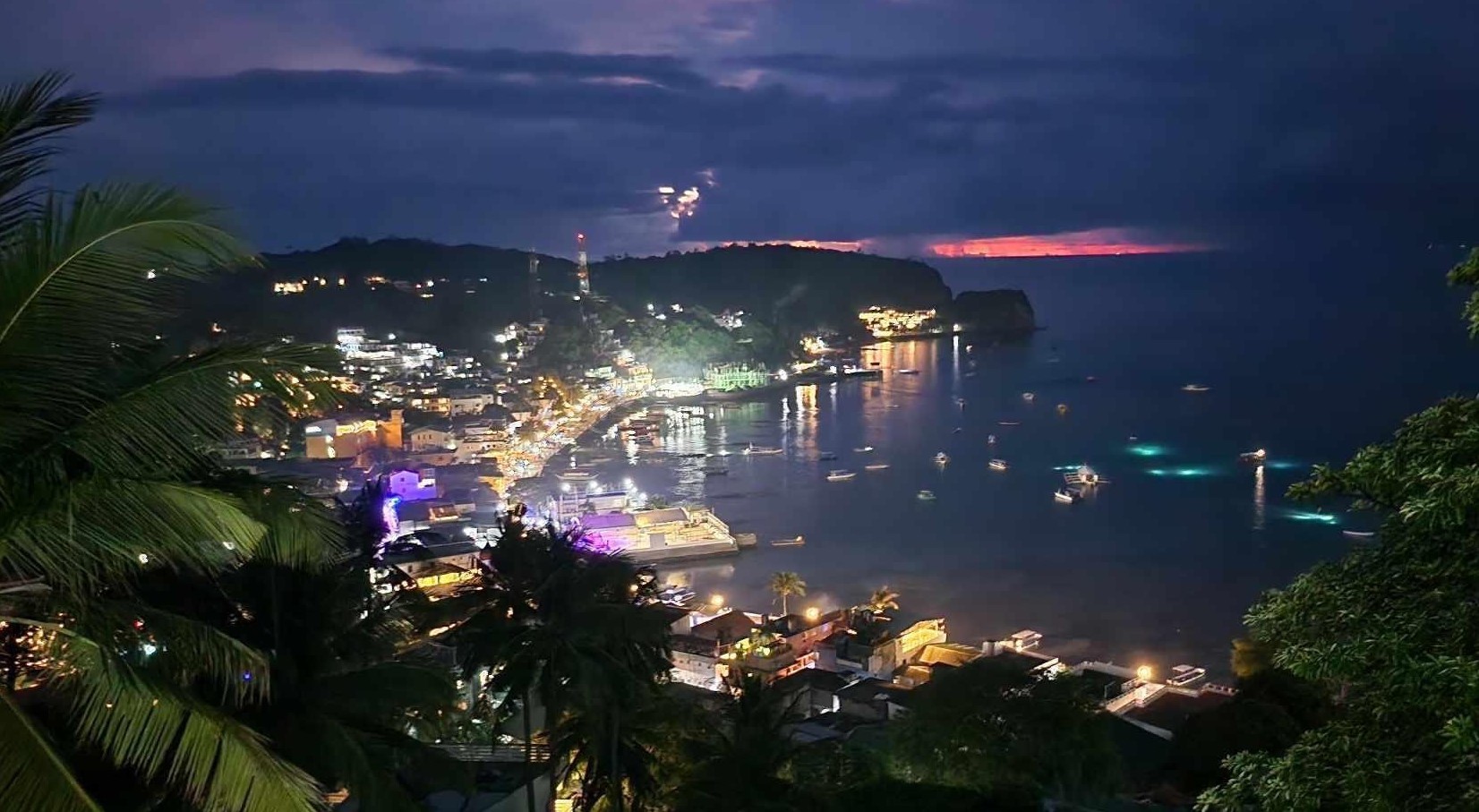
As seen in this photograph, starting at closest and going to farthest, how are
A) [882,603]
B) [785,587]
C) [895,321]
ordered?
[882,603] < [785,587] < [895,321]

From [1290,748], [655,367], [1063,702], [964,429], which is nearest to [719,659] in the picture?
[1063,702]

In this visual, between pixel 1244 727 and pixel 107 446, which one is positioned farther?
pixel 1244 727

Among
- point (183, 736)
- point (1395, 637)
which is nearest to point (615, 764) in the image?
point (183, 736)

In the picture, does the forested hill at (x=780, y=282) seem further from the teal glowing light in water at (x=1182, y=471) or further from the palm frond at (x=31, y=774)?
the palm frond at (x=31, y=774)

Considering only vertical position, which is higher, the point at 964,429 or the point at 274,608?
the point at 274,608

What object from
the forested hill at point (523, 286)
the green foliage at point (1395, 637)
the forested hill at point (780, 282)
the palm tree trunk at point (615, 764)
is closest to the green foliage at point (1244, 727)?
the palm tree trunk at point (615, 764)

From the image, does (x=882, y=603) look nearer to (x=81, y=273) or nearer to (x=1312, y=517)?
(x=1312, y=517)

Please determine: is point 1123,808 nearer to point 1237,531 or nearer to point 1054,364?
point 1237,531
